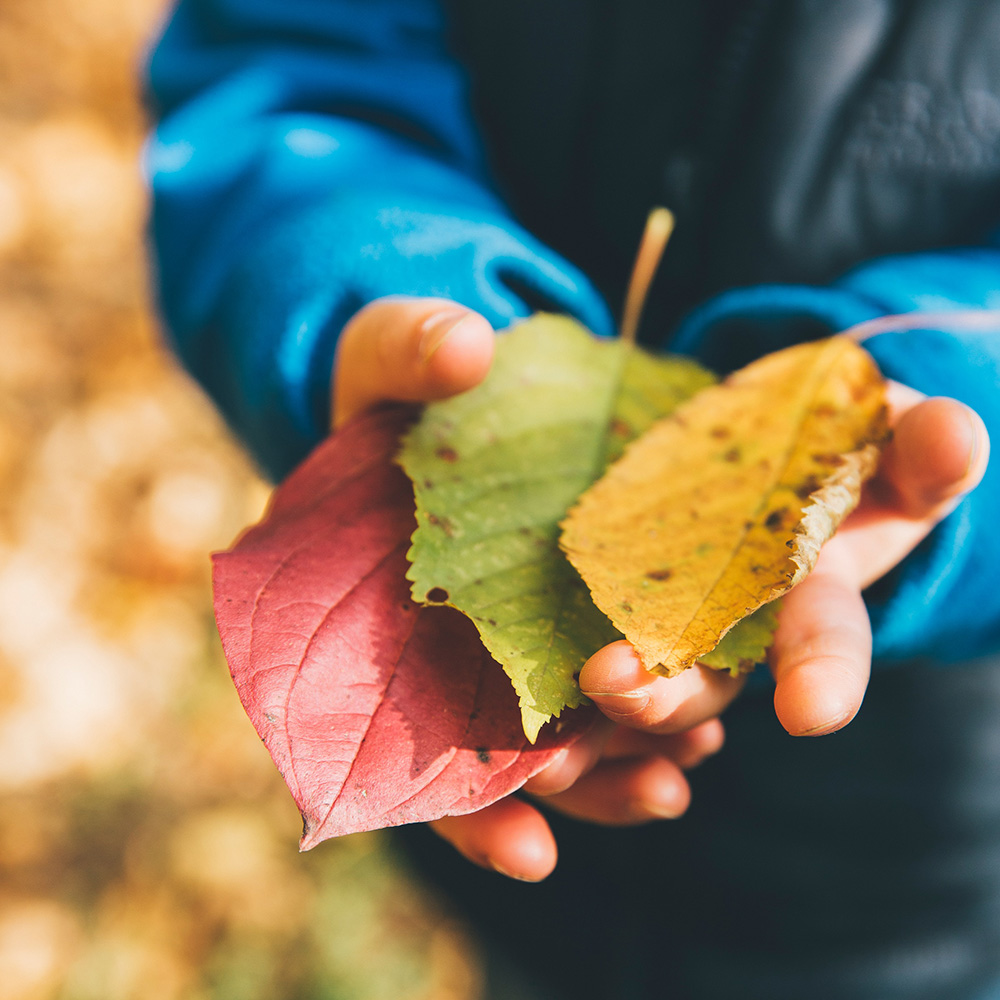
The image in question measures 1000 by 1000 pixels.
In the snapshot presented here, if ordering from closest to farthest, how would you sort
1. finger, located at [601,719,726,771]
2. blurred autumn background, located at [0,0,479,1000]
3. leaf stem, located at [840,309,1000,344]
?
finger, located at [601,719,726,771]
leaf stem, located at [840,309,1000,344]
blurred autumn background, located at [0,0,479,1000]

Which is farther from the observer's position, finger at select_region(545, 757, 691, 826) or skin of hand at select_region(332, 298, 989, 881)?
finger at select_region(545, 757, 691, 826)

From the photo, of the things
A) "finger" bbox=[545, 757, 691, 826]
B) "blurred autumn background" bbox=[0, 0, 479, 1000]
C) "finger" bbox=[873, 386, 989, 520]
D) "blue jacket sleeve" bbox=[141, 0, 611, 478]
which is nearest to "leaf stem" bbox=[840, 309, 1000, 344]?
"finger" bbox=[873, 386, 989, 520]

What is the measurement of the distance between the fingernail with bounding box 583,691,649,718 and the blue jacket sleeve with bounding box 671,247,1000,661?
0.31 m

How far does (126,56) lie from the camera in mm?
2166

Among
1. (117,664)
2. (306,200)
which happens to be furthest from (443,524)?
(117,664)

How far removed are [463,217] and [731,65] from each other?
299mm

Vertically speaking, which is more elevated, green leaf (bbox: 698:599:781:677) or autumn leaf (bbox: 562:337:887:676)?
autumn leaf (bbox: 562:337:887:676)

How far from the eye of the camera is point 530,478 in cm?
44

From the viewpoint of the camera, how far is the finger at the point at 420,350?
0.41 m

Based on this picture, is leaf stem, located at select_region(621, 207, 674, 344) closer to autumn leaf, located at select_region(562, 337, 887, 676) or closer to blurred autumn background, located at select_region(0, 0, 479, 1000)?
autumn leaf, located at select_region(562, 337, 887, 676)

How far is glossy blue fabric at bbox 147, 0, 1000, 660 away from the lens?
0.59m

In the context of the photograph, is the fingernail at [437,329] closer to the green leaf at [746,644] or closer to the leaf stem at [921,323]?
the green leaf at [746,644]

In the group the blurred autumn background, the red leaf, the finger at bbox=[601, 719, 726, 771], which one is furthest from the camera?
the blurred autumn background

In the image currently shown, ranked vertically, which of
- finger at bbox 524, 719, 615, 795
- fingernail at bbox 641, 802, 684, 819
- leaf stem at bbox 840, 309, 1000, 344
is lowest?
fingernail at bbox 641, 802, 684, 819
